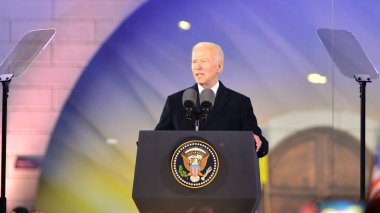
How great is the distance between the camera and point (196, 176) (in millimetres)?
2766

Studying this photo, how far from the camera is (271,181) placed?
4906 millimetres

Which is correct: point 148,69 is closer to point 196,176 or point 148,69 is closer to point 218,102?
point 218,102

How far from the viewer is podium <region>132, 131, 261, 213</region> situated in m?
2.74

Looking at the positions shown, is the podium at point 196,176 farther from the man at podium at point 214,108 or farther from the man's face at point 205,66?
the man's face at point 205,66

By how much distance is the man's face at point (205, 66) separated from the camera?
3871mm

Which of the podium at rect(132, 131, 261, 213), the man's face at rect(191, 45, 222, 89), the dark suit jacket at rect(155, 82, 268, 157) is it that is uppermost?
the man's face at rect(191, 45, 222, 89)

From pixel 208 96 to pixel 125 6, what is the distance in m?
2.40

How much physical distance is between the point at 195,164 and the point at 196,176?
1.8 inches

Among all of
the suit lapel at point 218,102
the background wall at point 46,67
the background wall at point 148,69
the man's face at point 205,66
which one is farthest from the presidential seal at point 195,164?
the background wall at point 46,67

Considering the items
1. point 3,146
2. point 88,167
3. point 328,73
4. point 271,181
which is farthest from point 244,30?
point 3,146

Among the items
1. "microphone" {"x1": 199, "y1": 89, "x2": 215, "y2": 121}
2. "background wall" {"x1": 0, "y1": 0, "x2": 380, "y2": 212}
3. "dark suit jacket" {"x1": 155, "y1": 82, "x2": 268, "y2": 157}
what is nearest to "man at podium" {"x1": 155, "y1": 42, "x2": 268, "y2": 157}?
"dark suit jacket" {"x1": 155, "y1": 82, "x2": 268, "y2": 157}

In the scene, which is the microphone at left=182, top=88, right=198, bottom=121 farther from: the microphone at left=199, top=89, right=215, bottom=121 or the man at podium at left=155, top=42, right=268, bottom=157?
the man at podium at left=155, top=42, right=268, bottom=157

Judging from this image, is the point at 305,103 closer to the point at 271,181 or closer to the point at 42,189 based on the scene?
the point at 271,181

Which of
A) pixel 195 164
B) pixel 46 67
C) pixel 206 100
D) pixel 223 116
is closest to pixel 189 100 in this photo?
pixel 206 100
